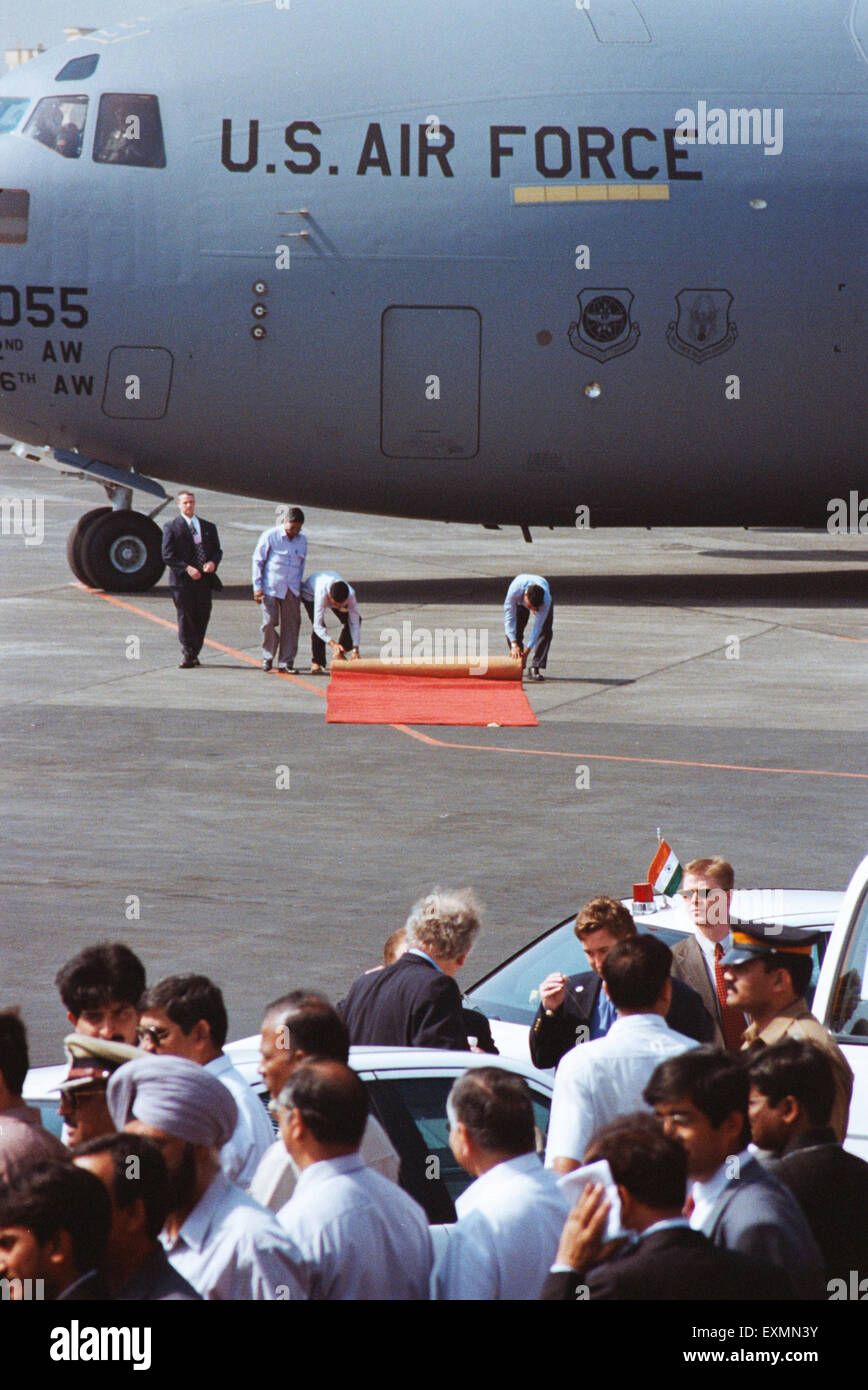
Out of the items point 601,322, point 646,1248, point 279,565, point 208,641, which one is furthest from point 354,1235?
point 601,322

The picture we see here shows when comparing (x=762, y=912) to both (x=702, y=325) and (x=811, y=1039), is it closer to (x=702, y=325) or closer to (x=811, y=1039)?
(x=811, y=1039)

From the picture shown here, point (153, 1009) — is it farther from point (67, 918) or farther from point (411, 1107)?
point (67, 918)

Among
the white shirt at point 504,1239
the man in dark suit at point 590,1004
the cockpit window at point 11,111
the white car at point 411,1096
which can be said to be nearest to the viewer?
the white shirt at point 504,1239

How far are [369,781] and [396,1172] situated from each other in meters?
11.3

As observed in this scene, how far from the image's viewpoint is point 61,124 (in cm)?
2730

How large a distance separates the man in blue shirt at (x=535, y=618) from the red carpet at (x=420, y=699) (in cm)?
59

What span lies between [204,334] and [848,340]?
9597mm

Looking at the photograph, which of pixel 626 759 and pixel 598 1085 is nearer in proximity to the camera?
pixel 598 1085

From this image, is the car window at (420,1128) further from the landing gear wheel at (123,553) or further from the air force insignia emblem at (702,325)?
the landing gear wheel at (123,553)

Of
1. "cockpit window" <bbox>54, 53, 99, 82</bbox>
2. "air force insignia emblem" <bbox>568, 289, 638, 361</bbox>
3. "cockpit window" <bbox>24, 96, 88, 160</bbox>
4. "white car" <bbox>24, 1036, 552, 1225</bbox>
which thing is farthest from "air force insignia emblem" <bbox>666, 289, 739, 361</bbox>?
"white car" <bbox>24, 1036, 552, 1225</bbox>

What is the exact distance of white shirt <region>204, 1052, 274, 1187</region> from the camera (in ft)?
19.6

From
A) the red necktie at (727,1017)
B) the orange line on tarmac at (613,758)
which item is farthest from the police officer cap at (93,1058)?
the orange line on tarmac at (613,758)

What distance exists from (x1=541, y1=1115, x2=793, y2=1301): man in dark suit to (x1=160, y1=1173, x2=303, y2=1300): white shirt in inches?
28.0

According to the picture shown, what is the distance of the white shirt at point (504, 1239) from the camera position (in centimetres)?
520
